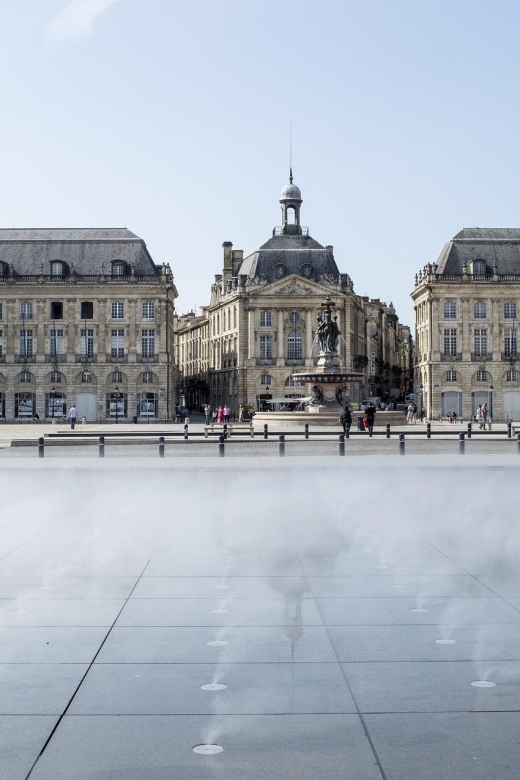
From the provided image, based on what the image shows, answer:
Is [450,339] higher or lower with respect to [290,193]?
lower

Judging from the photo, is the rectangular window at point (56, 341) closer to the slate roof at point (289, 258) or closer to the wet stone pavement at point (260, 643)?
the slate roof at point (289, 258)

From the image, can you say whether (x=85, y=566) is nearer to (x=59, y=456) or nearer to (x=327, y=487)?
(x=327, y=487)

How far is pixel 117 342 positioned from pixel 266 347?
15.2m

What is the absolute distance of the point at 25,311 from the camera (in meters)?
88.5

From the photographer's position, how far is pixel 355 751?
5.13m

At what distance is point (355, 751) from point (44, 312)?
85739 millimetres

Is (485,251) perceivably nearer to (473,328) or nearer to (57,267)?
(473,328)

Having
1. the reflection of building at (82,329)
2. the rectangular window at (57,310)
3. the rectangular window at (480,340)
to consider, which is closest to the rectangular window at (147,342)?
the reflection of building at (82,329)

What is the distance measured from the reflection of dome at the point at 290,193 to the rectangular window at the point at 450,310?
20.6m

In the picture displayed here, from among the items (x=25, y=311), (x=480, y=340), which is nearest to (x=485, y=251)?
(x=480, y=340)

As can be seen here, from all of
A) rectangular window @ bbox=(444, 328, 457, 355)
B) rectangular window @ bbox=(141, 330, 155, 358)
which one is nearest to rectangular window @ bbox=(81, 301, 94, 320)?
rectangular window @ bbox=(141, 330, 155, 358)

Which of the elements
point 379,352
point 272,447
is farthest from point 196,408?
point 272,447

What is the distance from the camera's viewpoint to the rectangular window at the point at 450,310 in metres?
92.6

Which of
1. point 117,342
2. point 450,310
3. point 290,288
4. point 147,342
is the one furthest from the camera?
point 290,288
